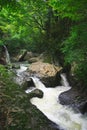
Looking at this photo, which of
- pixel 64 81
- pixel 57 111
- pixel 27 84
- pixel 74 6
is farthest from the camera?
pixel 64 81

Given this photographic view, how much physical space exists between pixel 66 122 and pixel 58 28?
318 inches

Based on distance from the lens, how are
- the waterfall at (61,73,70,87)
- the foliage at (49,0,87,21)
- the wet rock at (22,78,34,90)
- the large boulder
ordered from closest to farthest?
the foliage at (49,0,87,21), the wet rock at (22,78,34,90), the large boulder, the waterfall at (61,73,70,87)

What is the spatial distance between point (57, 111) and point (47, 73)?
12.4ft

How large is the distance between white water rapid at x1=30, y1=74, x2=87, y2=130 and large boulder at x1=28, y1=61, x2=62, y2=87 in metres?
0.41

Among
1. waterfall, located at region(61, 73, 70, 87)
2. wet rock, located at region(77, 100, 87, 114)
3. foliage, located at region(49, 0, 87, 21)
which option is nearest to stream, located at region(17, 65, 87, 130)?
wet rock, located at region(77, 100, 87, 114)

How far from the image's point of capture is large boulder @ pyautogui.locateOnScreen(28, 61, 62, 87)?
1212 cm

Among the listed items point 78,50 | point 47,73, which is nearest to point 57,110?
point 78,50

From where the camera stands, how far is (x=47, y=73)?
12500mm

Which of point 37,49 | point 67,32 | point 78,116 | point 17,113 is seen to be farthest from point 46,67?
point 37,49

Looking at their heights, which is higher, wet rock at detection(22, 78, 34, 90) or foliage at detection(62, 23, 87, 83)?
foliage at detection(62, 23, 87, 83)

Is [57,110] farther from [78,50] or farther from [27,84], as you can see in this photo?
[27,84]

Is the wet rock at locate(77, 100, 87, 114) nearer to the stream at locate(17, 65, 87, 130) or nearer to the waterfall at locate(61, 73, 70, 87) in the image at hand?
the stream at locate(17, 65, 87, 130)

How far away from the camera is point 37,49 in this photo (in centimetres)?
2291

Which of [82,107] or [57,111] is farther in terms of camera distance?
[57,111]
